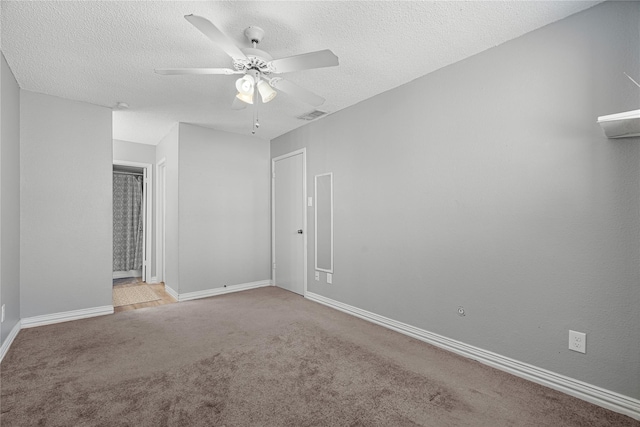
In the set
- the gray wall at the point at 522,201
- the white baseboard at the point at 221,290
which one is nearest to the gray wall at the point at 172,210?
the white baseboard at the point at 221,290

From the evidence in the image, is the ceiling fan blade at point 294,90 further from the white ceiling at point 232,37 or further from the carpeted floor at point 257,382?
the carpeted floor at point 257,382

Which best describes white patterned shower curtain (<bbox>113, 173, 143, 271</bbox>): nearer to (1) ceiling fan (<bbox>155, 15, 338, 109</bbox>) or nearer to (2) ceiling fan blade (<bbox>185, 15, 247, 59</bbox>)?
(1) ceiling fan (<bbox>155, 15, 338, 109</bbox>)

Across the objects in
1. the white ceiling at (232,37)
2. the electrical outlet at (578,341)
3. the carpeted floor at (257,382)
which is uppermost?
the white ceiling at (232,37)

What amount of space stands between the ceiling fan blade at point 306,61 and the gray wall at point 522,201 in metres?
1.36

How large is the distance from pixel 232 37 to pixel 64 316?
11.3 ft

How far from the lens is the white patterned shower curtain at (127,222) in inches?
227

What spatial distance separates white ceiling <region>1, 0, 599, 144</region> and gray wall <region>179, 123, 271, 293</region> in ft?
4.00

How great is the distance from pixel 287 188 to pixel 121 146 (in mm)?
2924

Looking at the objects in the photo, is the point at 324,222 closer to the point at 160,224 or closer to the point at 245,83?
the point at 245,83

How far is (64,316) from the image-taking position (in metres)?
3.25

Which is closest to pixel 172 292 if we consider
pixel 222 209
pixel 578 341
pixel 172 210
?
pixel 172 210

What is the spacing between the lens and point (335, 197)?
3764 mm

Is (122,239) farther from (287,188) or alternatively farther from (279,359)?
(279,359)

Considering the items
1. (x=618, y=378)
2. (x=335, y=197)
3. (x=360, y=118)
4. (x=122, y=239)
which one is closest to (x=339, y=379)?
(x=618, y=378)
